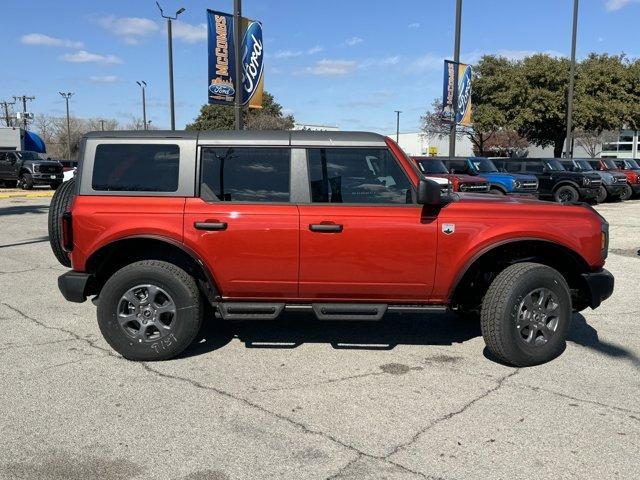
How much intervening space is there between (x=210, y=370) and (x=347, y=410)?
124cm

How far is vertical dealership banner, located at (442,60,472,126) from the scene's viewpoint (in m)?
16.0

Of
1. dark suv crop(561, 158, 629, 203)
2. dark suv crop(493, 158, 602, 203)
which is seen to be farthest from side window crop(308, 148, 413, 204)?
dark suv crop(561, 158, 629, 203)

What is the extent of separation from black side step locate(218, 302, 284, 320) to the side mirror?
1364 millimetres

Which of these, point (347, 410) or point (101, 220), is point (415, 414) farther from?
point (101, 220)

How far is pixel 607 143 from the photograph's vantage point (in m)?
79.4

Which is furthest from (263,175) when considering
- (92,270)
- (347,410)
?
(347,410)

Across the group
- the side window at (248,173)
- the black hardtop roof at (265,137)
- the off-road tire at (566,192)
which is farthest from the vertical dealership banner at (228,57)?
the off-road tire at (566,192)

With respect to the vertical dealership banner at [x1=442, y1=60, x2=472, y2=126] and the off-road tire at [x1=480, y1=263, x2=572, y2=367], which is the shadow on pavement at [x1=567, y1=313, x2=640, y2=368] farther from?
the vertical dealership banner at [x1=442, y1=60, x2=472, y2=126]

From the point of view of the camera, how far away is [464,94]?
17.0m

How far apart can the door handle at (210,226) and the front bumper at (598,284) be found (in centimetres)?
287

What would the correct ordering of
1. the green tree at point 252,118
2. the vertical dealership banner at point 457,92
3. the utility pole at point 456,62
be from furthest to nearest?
the green tree at point 252,118 → the vertical dealership banner at point 457,92 → the utility pole at point 456,62

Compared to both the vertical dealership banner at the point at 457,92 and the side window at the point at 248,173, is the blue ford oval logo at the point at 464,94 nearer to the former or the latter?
the vertical dealership banner at the point at 457,92

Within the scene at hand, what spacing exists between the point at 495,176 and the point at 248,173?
46.1 ft

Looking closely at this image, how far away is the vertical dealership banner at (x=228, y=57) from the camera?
41.4 feet
